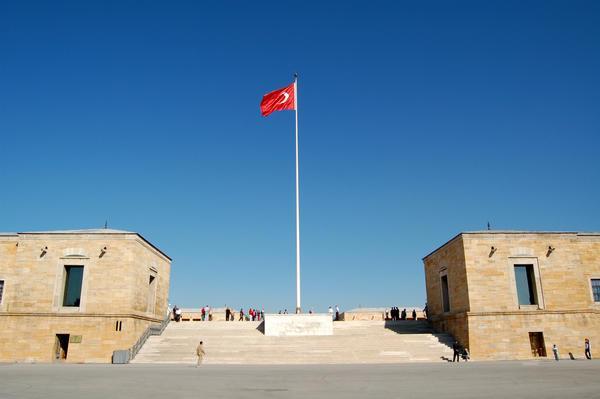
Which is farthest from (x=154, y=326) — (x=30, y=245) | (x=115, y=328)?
(x=30, y=245)

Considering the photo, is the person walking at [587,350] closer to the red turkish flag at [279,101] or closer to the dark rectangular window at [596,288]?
the dark rectangular window at [596,288]

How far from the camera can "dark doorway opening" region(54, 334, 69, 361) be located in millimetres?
27109

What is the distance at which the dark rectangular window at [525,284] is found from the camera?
28.5m

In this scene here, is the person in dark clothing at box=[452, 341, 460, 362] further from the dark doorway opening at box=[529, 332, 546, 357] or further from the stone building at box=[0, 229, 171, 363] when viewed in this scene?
the stone building at box=[0, 229, 171, 363]

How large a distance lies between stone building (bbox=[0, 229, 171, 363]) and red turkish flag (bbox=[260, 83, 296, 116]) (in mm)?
12073

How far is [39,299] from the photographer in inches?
1095

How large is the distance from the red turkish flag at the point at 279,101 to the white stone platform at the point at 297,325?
13821 millimetres

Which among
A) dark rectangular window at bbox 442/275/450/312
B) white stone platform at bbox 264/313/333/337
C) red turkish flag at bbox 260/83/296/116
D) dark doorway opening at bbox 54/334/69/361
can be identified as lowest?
dark doorway opening at bbox 54/334/69/361

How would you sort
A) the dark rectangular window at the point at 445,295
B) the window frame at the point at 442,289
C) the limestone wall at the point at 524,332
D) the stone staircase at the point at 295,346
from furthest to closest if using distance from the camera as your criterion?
the dark rectangular window at the point at 445,295 → the window frame at the point at 442,289 → the limestone wall at the point at 524,332 → the stone staircase at the point at 295,346

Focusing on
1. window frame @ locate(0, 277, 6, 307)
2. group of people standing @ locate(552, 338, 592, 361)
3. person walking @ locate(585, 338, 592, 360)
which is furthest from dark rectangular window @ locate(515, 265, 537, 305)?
window frame @ locate(0, 277, 6, 307)

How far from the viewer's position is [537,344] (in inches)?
1084

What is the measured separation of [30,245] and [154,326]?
9096mm

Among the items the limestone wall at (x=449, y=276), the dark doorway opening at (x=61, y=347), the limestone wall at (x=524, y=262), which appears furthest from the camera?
the limestone wall at (x=449, y=276)

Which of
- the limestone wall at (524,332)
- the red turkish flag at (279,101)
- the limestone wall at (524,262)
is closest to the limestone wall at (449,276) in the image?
the limestone wall at (524,262)
